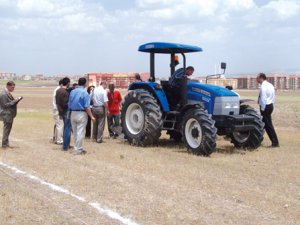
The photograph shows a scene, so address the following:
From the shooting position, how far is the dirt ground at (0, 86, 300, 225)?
6102 millimetres

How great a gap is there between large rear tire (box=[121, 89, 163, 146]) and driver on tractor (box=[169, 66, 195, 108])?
0.52 meters

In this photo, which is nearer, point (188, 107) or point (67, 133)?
point (188, 107)

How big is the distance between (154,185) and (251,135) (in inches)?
183

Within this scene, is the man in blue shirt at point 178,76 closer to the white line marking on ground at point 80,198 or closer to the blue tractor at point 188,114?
the blue tractor at point 188,114

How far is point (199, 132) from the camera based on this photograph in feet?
35.4

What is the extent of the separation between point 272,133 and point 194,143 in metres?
2.42

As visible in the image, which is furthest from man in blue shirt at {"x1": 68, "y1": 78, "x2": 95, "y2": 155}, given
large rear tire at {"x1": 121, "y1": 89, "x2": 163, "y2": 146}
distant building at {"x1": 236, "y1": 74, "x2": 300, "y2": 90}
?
distant building at {"x1": 236, "y1": 74, "x2": 300, "y2": 90}

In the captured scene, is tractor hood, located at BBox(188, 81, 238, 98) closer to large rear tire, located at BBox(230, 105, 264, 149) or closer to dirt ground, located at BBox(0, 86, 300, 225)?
large rear tire, located at BBox(230, 105, 264, 149)

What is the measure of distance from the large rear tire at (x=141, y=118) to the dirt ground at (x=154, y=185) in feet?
1.33

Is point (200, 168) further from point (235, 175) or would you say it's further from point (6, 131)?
point (6, 131)

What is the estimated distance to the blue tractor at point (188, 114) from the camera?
10.9m

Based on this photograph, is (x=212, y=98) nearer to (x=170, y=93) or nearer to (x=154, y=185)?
(x=170, y=93)

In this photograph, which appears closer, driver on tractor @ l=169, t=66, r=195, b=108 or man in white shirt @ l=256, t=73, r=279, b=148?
driver on tractor @ l=169, t=66, r=195, b=108

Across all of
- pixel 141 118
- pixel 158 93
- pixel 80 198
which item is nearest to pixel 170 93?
pixel 158 93
